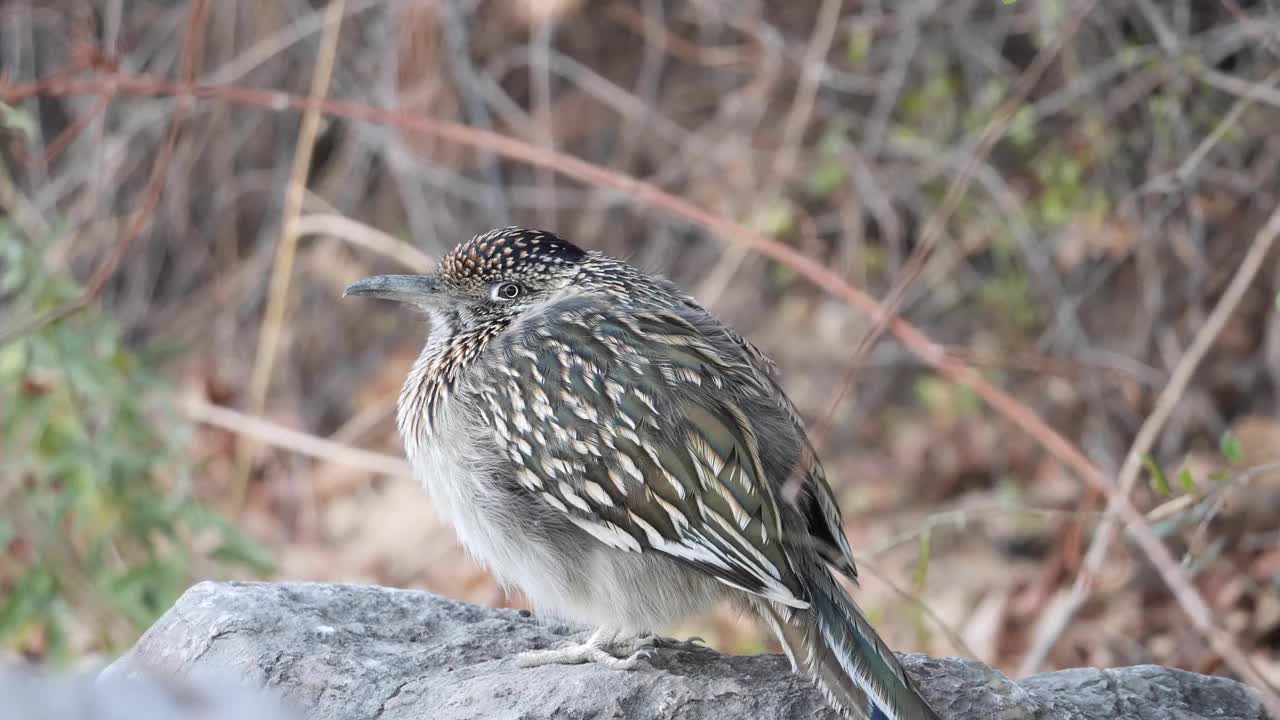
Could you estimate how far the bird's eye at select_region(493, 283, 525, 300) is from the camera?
170 inches

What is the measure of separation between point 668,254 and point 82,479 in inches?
152

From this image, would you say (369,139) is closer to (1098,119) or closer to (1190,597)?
(1098,119)

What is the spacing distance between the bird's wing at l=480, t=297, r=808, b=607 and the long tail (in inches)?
3.2

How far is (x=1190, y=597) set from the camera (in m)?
2.63

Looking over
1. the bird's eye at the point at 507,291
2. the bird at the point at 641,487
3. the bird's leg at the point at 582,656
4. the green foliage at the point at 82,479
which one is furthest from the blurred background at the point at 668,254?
the bird's leg at the point at 582,656

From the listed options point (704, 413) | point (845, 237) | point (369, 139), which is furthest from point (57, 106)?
point (704, 413)

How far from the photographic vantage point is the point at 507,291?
4.32 meters

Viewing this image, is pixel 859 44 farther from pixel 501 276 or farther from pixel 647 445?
pixel 647 445

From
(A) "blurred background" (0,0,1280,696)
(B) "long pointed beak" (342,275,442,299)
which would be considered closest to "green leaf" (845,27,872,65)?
(A) "blurred background" (0,0,1280,696)

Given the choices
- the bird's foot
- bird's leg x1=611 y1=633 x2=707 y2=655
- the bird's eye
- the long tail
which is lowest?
bird's leg x1=611 y1=633 x2=707 y2=655

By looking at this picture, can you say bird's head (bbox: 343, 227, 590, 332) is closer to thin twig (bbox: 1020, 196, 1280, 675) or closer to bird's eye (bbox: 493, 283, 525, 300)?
bird's eye (bbox: 493, 283, 525, 300)

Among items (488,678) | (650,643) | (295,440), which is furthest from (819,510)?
(295,440)

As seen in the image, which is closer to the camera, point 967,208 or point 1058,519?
point 1058,519

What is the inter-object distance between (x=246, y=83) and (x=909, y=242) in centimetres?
377
